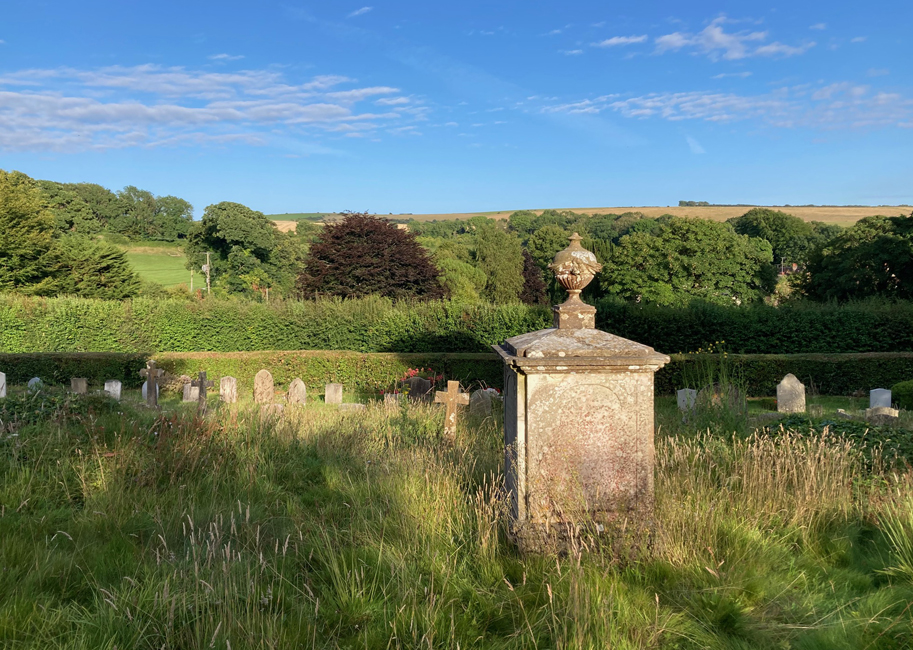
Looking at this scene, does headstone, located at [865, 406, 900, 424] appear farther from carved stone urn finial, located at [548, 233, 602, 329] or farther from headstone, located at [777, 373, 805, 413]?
carved stone urn finial, located at [548, 233, 602, 329]

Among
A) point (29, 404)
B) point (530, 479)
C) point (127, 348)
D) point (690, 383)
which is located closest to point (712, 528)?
point (530, 479)

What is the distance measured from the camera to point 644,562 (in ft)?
11.1

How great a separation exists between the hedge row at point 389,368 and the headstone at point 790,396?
887 millimetres

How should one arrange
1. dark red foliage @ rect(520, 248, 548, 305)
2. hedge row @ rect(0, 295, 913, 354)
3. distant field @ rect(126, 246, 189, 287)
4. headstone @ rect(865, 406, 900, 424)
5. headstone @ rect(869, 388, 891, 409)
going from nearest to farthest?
1. headstone @ rect(865, 406, 900, 424)
2. headstone @ rect(869, 388, 891, 409)
3. hedge row @ rect(0, 295, 913, 354)
4. dark red foliage @ rect(520, 248, 548, 305)
5. distant field @ rect(126, 246, 189, 287)

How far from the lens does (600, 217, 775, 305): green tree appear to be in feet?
105

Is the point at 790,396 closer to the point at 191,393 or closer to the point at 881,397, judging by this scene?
the point at 881,397

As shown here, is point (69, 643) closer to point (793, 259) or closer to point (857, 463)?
point (857, 463)

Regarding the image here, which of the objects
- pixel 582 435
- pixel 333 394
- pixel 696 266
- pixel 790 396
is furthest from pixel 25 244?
pixel 696 266

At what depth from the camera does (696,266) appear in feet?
105

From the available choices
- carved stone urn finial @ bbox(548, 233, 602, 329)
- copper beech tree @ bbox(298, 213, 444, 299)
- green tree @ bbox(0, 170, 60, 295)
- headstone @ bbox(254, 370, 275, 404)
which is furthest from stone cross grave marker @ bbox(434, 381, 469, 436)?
green tree @ bbox(0, 170, 60, 295)

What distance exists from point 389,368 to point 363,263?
9.97 meters

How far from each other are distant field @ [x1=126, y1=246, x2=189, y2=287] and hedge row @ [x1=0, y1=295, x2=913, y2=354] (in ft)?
92.9

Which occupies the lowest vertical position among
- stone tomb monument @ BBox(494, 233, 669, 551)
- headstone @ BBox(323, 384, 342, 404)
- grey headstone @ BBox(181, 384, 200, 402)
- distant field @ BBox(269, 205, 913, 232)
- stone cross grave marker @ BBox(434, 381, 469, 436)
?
grey headstone @ BBox(181, 384, 200, 402)

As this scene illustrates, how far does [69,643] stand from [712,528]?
11.1ft
